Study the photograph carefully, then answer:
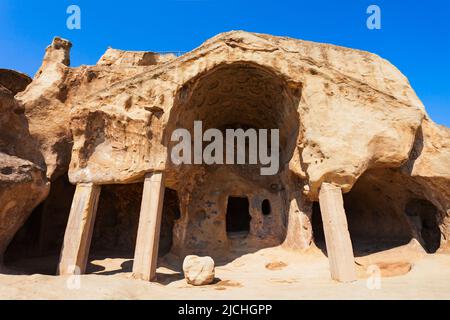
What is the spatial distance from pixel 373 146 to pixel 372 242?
18.6ft

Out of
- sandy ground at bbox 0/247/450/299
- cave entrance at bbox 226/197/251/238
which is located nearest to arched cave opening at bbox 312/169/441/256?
sandy ground at bbox 0/247/450/299

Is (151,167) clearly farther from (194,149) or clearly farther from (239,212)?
(239,212)

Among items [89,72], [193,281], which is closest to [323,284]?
[193,281]

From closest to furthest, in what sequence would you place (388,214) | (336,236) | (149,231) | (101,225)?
(336,236), (149,231), (388,214), (101,225)

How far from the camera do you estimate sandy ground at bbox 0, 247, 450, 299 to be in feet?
16.1

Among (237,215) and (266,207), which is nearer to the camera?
(266,207)

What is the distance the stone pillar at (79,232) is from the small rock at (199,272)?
2.98 m

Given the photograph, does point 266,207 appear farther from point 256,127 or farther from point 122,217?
point 122,217

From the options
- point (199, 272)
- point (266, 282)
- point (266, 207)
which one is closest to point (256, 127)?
point (266, 207)

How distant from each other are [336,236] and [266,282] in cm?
227

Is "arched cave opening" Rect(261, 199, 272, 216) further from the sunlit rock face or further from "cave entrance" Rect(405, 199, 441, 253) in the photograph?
"cave entrance" Rect(405, 199, 441, 253)

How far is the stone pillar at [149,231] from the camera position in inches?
286

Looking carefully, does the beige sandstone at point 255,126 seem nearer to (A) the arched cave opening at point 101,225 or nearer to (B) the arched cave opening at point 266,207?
(A) the arched cave opening at point 101,225

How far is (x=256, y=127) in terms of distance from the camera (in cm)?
1334
